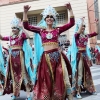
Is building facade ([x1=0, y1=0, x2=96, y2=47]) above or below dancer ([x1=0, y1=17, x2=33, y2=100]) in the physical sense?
above

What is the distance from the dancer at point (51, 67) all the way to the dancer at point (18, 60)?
133 centimetres

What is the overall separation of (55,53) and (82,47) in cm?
175

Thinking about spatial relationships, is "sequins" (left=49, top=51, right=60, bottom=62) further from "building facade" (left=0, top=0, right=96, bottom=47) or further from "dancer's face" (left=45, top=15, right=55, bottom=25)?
"building facade" (left=0, top=0, right=96, bottom=47)

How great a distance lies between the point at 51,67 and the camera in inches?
135

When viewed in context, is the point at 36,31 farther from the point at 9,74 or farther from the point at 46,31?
the point at 9,74

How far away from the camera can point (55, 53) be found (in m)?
3.48

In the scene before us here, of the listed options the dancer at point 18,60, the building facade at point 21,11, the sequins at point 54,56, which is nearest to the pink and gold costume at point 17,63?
the dancer at point 18,60

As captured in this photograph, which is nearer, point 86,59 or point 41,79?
point 41,79

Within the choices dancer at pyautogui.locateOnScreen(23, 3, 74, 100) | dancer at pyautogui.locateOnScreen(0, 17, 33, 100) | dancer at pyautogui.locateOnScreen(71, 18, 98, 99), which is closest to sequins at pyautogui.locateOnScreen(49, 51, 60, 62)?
dancer at pyautogui.locateOnScreen(23, 3, 74, 100)

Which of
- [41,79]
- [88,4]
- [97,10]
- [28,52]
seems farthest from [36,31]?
[88,4]

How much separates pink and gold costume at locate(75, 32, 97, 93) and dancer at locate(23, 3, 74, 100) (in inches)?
60.4

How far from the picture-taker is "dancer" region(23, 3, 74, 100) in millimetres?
3357

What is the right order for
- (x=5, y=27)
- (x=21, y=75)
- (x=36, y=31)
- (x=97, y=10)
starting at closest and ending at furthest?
(x=36, y=31) → (x=21, y=75) → (x=97, y=10) → (x=5, y=27)

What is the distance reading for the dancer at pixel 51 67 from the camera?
3357mm
